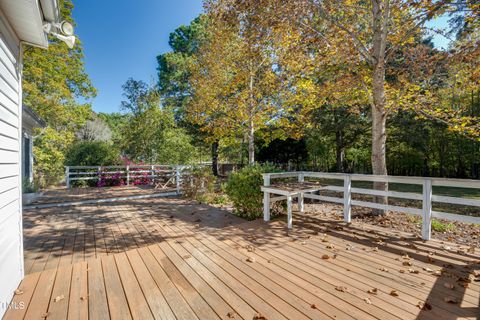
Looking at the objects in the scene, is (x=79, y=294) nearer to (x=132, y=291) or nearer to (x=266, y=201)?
(x=132, y=291)

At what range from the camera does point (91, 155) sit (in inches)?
452

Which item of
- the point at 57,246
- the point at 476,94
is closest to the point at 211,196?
the point at 57,246

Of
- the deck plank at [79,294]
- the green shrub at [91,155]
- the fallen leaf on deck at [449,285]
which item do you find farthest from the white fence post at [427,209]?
the green shrub at [91,155]

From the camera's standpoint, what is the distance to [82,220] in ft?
17.2

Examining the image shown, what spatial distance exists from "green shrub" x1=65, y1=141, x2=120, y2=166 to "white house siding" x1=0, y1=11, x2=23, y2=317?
9.89 m

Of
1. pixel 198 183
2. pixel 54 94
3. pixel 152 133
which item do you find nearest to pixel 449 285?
pixel 198 183

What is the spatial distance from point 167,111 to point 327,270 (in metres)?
→ 12.1

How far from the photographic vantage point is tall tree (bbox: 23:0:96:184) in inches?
458

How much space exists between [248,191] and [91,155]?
31.1 ft

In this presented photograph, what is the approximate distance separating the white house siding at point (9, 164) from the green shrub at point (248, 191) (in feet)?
12.0

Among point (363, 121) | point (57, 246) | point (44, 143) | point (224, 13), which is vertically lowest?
point (57, 246)

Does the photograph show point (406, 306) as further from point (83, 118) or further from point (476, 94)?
point (476, 94)

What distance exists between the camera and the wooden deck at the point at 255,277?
2062 mm

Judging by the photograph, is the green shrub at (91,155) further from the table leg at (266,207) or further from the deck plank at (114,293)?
the deck plank at (114,293)
